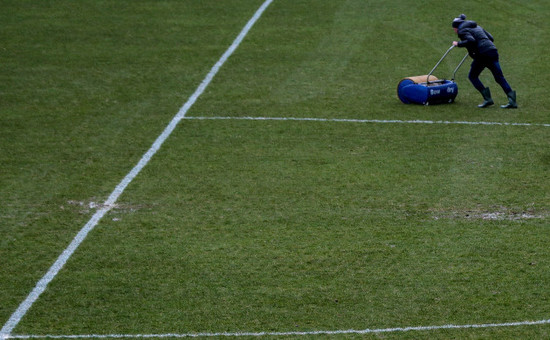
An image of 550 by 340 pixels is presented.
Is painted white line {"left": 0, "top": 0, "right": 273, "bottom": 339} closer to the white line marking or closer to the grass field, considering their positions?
the grass field

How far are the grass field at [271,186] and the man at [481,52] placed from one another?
1.17 feet

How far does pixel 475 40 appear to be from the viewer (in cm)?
1510

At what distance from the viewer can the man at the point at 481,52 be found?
592 inches

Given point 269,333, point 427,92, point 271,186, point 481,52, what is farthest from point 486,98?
point 269,333

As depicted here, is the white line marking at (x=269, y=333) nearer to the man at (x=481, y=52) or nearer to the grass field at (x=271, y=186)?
the grass field at (x=271, y=186)

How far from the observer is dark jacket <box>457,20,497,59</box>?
590 inches

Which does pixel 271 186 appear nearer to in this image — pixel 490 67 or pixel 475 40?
pixel 475 40

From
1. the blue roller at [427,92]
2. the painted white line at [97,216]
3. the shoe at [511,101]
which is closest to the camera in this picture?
the painted white line at [97,216]

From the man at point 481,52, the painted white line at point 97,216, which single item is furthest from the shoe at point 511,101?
the painted white line at point 97,216

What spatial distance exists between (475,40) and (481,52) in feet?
0.78

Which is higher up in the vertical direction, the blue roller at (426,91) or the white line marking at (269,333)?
the white line marking at (269,333)

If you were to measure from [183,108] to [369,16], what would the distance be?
28.5ft

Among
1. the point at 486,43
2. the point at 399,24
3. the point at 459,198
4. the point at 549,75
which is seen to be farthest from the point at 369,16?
the point at 459,198

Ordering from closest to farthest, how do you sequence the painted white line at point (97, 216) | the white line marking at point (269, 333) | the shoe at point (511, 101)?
the white line marking at point (269, 333) < the painted white line at point (97, 216) < the shoe at point (511, 101)
